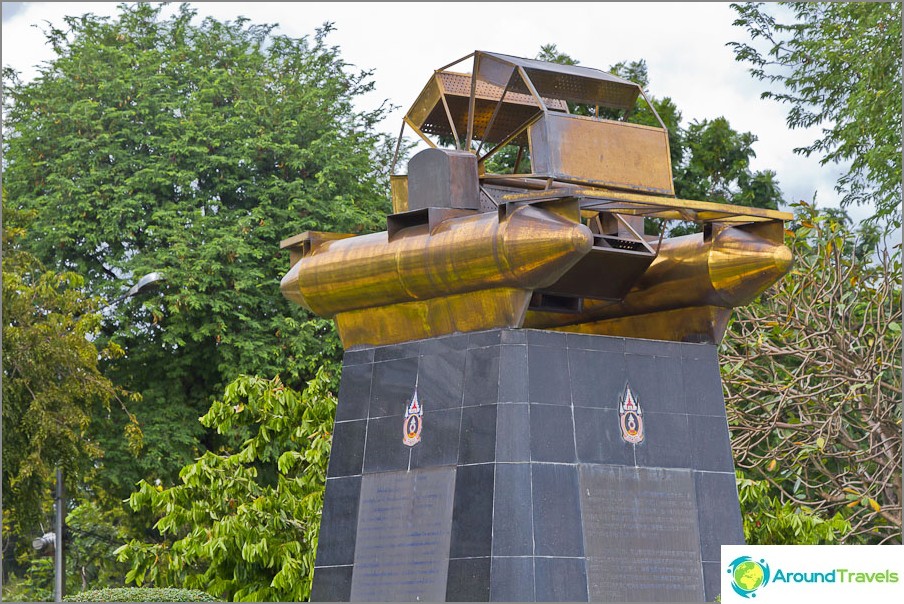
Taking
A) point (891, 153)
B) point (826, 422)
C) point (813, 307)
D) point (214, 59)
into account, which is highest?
point (214, 59)

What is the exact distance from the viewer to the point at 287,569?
19406mm

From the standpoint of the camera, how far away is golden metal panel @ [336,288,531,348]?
537 inches

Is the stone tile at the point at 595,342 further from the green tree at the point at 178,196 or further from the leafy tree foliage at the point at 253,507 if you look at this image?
the green tree at the point at 178,196

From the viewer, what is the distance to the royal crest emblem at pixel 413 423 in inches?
556

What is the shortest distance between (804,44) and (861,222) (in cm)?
381

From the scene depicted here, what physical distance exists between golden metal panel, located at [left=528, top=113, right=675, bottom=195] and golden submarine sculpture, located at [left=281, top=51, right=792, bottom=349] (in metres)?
0.01

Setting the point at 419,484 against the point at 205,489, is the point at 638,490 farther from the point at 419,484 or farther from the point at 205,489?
the point at 205,489

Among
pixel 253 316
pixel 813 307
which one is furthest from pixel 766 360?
pixel 253 316

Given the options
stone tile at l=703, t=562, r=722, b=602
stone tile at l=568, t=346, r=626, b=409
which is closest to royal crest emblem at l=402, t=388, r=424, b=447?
stone tile at l=568, t=346, r=626, b=409

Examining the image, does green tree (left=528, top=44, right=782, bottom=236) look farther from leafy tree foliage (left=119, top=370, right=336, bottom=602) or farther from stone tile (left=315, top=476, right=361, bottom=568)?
stone tile (left=315, top=476, right=361, bottom=568)

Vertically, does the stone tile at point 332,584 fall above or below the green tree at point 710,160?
below

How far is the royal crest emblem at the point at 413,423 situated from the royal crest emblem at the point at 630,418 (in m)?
1.86

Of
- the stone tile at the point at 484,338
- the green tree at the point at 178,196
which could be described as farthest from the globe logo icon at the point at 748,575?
the green tree at the point at 178,196

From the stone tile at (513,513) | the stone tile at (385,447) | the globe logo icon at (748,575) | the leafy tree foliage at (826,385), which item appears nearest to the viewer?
the globe logo icon at (748,575)
